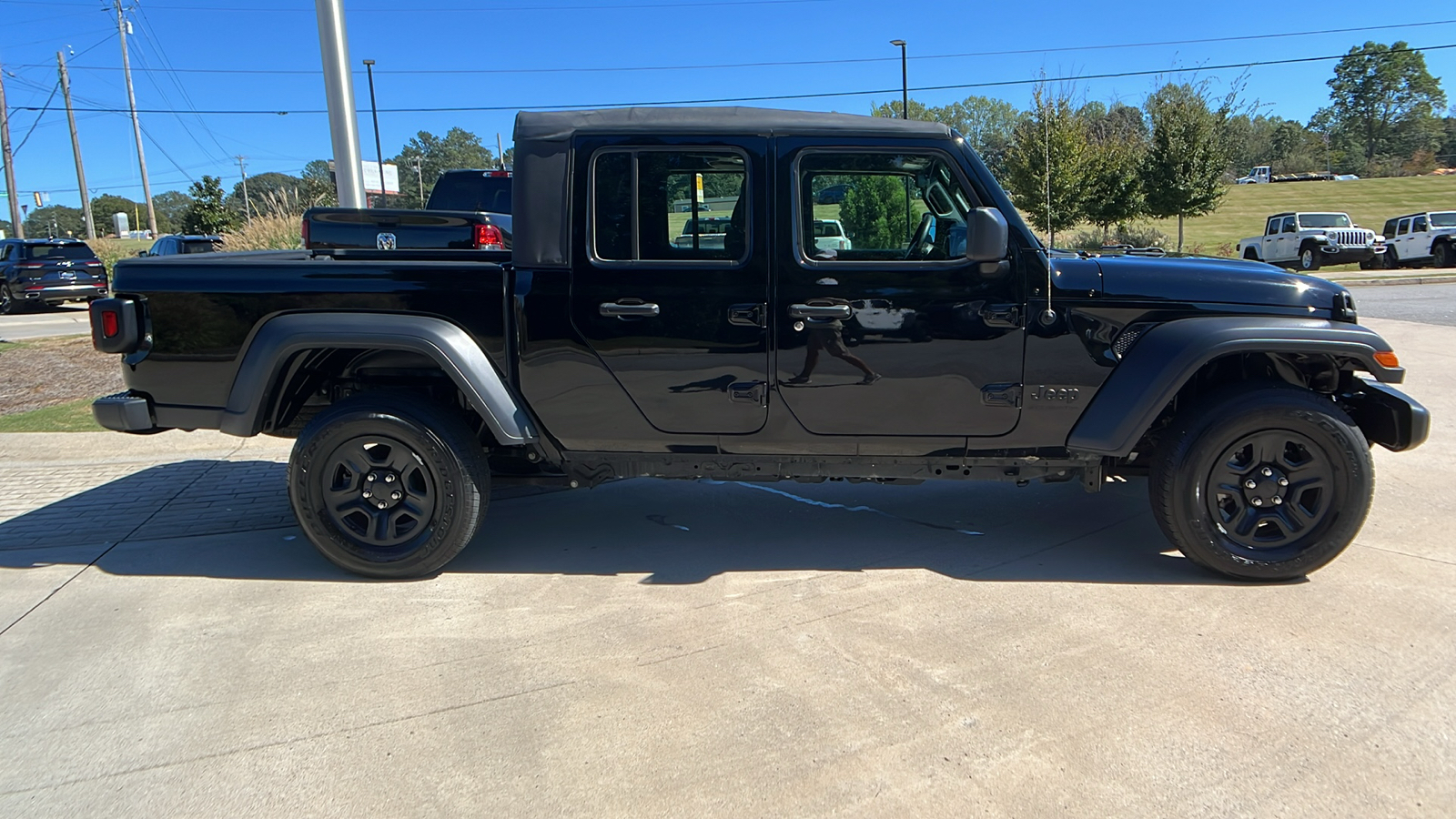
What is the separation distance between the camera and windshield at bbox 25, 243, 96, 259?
752 inches

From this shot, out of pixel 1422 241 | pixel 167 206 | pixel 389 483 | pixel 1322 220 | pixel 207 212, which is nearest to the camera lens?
pixel 389 483

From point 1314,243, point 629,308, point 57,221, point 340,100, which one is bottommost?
point 1314,243

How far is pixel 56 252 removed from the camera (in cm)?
1933

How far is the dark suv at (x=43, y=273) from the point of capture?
1886cm

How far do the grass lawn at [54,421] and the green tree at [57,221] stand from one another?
9197cm

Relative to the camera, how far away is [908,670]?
325 cm

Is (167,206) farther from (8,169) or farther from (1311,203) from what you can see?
(1311,203)

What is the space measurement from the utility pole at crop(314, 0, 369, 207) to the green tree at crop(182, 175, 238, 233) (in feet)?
99.2

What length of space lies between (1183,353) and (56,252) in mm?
22682

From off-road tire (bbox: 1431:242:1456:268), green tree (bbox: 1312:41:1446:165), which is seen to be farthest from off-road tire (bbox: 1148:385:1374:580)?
green tree (bbox: 1312:41:1446:165)

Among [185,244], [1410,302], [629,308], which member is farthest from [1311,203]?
[629,308]

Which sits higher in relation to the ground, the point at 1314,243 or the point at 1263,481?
the point at 1314,243

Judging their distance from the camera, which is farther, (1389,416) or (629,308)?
(1389,416)

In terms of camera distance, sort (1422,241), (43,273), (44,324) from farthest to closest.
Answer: (1422,241) → (43,273) → (44,324)
